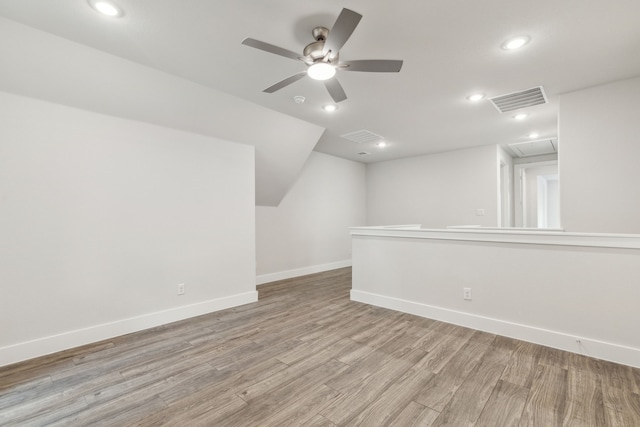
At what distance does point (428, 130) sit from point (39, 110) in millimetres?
4849

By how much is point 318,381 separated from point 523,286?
7.23 feet

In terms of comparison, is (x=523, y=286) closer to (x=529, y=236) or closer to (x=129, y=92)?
(x=529, y=236)

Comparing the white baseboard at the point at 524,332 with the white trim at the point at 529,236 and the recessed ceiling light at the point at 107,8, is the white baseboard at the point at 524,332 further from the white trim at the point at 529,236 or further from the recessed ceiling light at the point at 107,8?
the recessed ceiling light at the point at 107,8

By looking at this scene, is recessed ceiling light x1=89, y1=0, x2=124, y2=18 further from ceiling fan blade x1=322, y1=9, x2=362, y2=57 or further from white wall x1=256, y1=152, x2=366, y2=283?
white wall x1=256, y1=152, x2=366, y2=283

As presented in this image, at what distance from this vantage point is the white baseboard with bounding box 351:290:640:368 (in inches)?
91.5

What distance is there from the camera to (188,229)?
3537 mm

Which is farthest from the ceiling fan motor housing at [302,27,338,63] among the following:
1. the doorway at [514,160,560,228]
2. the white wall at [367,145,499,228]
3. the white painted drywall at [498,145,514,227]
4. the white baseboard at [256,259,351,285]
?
the doorway at [514,160,560,228]

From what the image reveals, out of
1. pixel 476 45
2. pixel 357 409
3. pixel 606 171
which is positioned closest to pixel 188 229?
pixel 357 409

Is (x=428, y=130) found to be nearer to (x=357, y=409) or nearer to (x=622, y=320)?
(x=622, y=320)

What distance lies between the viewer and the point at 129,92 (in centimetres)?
283

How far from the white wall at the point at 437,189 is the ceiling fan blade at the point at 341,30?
4.77 meters

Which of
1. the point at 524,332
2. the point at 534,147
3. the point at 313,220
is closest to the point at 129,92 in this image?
the point at 313,220

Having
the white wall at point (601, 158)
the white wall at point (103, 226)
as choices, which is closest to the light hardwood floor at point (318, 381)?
the white wall at point (103, 226)

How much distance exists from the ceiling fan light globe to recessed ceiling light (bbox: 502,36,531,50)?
1475 mm
